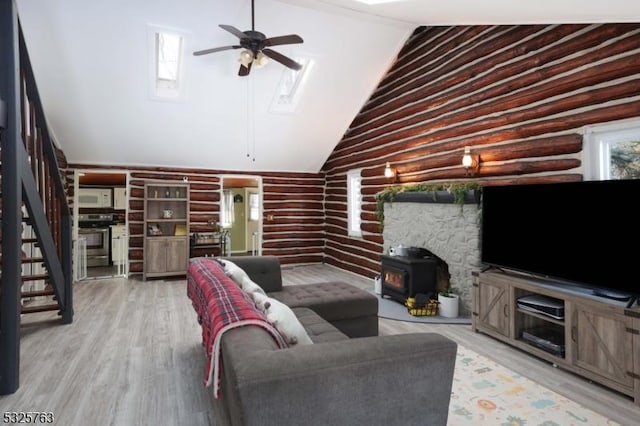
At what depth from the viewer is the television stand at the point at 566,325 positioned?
108 inches

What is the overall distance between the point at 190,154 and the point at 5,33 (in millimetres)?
4716

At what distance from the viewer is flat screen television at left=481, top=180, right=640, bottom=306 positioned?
9.54 feet

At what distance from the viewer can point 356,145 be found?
315 inches

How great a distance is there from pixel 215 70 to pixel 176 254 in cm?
370

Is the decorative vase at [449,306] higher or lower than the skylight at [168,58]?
lower

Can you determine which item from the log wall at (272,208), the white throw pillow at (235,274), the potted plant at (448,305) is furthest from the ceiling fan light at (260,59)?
the log wall at (272,208)

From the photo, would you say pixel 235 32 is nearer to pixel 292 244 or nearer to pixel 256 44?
pixel 256 44

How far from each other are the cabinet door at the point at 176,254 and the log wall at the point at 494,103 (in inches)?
143

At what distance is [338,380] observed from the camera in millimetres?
1587

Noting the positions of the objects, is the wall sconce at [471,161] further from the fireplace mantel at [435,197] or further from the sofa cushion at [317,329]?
the sofa cushion at [317,329]

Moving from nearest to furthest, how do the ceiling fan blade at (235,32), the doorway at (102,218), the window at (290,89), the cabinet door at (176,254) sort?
1. the ceiling fan blade at (235,32)
2. the window at (290,89)
3. the cabinet door at (176,254)
4. the doorway at (102,218)

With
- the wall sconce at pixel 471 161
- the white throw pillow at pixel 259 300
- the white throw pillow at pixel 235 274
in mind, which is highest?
the wall sconce at pixel 471 161

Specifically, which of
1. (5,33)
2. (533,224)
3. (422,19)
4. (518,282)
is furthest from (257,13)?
(518,282)

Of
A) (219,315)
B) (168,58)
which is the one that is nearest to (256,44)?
(168,58)
